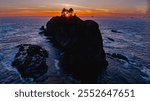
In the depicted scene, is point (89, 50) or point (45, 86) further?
point (89, 50)

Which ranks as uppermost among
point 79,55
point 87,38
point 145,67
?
point 87,38

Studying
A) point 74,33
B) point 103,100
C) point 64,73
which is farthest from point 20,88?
point 74,33

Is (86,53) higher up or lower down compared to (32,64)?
higher up

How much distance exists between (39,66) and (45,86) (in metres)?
9.37

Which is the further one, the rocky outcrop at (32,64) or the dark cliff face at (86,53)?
the dark cliff face at (86,53)

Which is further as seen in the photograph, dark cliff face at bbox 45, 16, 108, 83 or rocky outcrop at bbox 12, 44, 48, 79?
dark cliff face at bbox 45, 16, 108, 83

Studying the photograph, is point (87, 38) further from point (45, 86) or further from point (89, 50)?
point (45, 86)

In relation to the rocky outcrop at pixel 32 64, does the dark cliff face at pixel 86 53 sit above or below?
above

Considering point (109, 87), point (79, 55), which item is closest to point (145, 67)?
point (79, 55)

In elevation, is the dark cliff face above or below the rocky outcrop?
above

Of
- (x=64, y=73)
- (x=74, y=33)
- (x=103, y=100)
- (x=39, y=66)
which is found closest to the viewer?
(x=103, y=100)

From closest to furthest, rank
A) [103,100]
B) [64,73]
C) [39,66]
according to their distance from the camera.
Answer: [103,100] → [64,73] → [39,66]

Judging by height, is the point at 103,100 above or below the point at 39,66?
above

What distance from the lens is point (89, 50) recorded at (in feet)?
47.6
